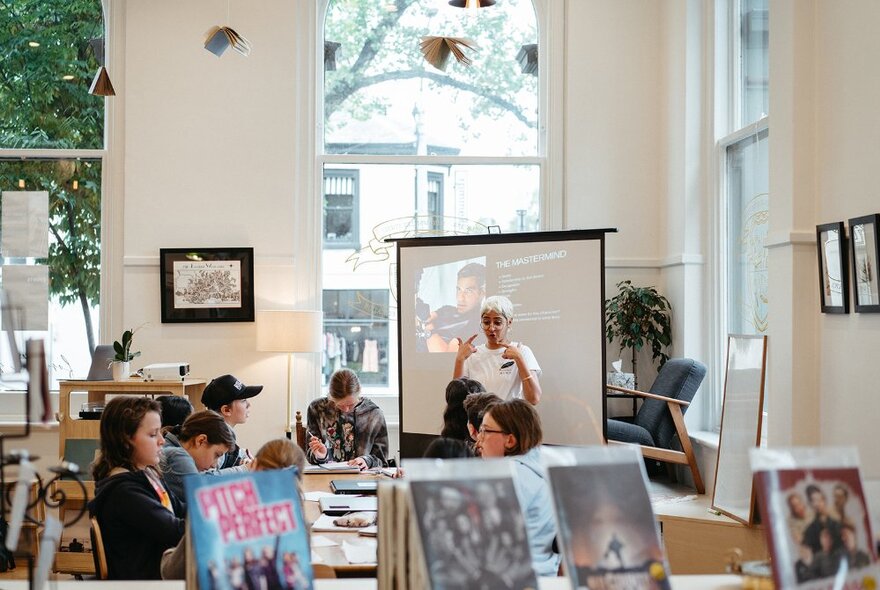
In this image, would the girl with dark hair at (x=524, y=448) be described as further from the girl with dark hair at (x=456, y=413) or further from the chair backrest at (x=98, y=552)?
the chair backrest at (x=98, y=552)

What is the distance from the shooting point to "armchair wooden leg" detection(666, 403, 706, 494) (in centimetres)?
545

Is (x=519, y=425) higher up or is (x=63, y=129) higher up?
(x=63, y=129)

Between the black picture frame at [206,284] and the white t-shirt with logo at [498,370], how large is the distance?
1.98 meters

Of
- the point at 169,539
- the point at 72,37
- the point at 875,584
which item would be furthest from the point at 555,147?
the point at 875,584

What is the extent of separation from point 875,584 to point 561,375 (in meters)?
3.91

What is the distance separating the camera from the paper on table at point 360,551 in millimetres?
2727

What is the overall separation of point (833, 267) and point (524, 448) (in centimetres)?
188

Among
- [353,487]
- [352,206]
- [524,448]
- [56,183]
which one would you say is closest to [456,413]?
[353,487]

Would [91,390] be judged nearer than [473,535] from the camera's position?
No

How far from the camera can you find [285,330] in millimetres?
6211

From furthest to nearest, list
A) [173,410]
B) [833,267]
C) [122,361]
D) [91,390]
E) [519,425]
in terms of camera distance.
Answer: [122,361] < [91,390] < [173,410] < [833,267] < [519,425]

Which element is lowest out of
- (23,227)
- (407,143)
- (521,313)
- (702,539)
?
(702,539)

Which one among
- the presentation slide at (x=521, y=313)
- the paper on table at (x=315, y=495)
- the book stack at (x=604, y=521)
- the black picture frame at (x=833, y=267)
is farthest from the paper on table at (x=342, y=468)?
the book stack at (x=604, y=521)

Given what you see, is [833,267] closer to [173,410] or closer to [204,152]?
[173,410]
